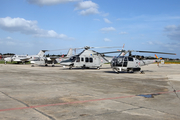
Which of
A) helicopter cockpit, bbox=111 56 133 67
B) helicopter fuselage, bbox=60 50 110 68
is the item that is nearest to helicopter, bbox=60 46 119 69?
helicopter fuselage, bbox=60 50 110 68

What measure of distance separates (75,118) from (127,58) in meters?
17.5

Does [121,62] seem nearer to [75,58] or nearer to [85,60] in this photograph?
[85,60]

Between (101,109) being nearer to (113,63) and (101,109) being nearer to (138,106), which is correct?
(138,106)

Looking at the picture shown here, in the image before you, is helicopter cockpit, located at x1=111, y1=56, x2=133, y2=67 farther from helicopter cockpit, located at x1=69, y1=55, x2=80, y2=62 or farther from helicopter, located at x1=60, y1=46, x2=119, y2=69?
helicopter cockpit, located at x1=69, y1=55, x2=80, y2=62

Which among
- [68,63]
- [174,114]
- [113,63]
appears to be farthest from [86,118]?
[68,63]

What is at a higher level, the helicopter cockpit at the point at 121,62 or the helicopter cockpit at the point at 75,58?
the helicopter cockpit at the point at 75,58

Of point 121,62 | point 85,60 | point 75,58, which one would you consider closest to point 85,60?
point 85,60

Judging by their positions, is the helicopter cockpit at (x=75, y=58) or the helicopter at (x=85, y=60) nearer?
the helicopter at (x=85, y=60)

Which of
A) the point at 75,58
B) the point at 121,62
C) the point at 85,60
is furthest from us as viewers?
the point at 85,60

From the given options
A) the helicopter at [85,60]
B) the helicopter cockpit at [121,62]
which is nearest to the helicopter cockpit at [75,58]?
the helicopter at [85,60]

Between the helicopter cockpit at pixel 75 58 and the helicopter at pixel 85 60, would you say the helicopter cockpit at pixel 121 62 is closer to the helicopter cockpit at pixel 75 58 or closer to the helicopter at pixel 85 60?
the helicopter at pixel 85 60

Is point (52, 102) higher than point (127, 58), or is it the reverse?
point (127, 58)

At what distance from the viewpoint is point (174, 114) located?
548 centimetres

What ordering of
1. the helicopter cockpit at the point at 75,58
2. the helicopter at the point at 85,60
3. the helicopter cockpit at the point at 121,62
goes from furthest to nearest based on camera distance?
1. the helicopter cockpit at the point at 75,58
2. the helicopter at the point at 85,60
3. the helicopter cockpit at the point at 121,62
